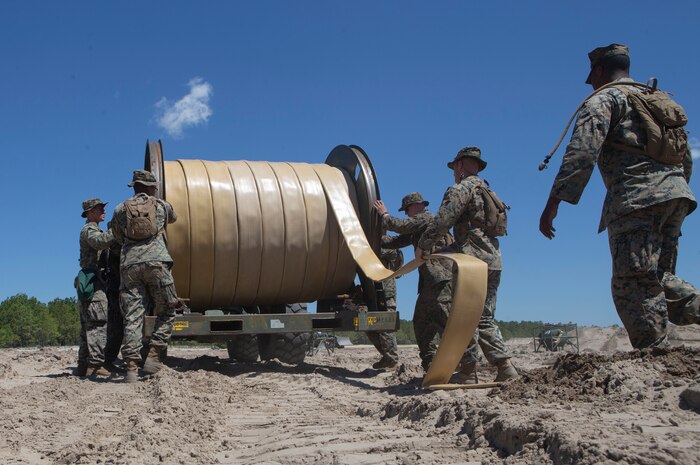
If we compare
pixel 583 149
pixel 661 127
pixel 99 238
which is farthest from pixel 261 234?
pixel 661 127

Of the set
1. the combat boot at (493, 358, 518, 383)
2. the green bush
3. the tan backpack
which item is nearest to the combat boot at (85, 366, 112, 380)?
the combat boot at (493, 358, 518, 383)

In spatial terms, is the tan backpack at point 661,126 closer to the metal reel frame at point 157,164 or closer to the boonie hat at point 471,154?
the boonie hat at point 471,154

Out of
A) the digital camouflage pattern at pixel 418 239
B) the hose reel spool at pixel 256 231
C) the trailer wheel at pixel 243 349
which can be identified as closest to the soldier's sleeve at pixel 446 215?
the digital camouflage pattern at pixel 418 239

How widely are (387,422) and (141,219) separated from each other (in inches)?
140

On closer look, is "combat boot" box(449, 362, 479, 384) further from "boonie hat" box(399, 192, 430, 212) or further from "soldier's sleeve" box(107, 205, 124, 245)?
"soldier's sleeve" box(107, 205, 124, 245)

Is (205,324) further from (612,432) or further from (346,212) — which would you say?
(612,432)

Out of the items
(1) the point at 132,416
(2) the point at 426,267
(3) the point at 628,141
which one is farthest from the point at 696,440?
(2) the point at 426,267

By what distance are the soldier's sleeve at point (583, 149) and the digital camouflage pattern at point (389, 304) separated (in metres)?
3.73

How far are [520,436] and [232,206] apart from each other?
4.98 m

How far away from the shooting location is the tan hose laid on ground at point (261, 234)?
731cm

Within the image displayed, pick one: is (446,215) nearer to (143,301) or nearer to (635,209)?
(635,209)

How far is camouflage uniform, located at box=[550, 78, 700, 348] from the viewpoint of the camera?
4270 millimetres

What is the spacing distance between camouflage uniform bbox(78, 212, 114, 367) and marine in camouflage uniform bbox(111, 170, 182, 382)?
1.82 ft

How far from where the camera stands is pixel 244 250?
24.4 ft
